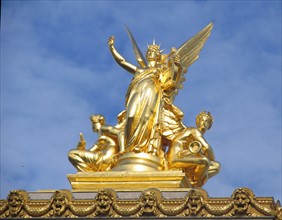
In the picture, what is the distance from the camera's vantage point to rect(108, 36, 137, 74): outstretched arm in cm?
3053

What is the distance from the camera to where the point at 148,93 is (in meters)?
29.0

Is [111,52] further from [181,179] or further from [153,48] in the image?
[181,179]

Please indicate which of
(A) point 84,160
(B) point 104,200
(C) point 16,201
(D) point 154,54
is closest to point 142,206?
(B) point 104,200

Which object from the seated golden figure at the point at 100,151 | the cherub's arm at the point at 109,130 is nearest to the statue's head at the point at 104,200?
the seated golden figure at the point at 100,151

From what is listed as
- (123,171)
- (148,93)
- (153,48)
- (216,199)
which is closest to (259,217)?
(216,199)

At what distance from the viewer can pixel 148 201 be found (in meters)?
24.0

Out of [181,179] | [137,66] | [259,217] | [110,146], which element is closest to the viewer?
[259,217]

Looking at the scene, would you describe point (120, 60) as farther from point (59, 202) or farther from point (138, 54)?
point (59, 202)

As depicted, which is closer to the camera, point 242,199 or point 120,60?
point 242,199

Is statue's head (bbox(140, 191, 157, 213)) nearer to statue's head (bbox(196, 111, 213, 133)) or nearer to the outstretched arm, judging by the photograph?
statue's head (bbox(196, 111, 213, 133))

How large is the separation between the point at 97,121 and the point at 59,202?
546 cm

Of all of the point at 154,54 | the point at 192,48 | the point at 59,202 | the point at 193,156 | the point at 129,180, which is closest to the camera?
the point at 59,202

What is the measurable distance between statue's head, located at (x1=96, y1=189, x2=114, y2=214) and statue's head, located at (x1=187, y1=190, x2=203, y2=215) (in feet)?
6.18

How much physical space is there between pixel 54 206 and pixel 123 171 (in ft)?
10.4
